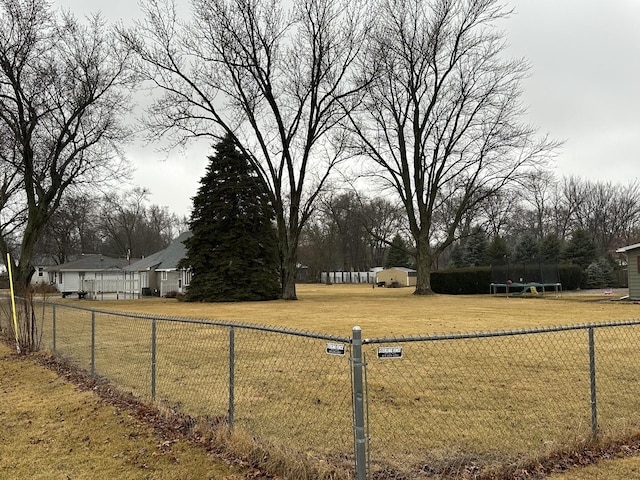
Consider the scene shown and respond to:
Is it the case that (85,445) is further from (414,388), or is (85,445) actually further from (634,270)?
(634,270)

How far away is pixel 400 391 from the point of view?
21.4 feet

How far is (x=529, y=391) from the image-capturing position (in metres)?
6.46

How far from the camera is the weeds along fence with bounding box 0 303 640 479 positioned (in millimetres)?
4242

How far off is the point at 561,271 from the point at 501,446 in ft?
131

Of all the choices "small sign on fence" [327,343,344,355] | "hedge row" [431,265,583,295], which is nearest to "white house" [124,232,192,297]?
"hedge row" [431,265,583,295]

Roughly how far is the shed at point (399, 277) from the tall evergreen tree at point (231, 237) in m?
29.5

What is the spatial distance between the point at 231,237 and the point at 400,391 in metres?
24.7

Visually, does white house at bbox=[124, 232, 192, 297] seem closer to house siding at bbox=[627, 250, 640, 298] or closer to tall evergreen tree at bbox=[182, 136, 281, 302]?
tall evergreen tree at bbox=[182, 136, 281, 302]

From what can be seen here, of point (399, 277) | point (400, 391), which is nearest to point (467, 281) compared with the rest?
point (399, 277)

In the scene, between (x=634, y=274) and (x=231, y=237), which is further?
(x=231, y=237)

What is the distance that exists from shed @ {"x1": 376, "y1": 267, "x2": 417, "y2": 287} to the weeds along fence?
4786 centimetres

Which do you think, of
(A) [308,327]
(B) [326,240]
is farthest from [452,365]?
→ (B) [326,240]

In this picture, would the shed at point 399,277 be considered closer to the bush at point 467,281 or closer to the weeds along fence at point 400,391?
the bush at point 467,281

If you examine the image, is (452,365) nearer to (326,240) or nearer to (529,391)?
(529,391)
